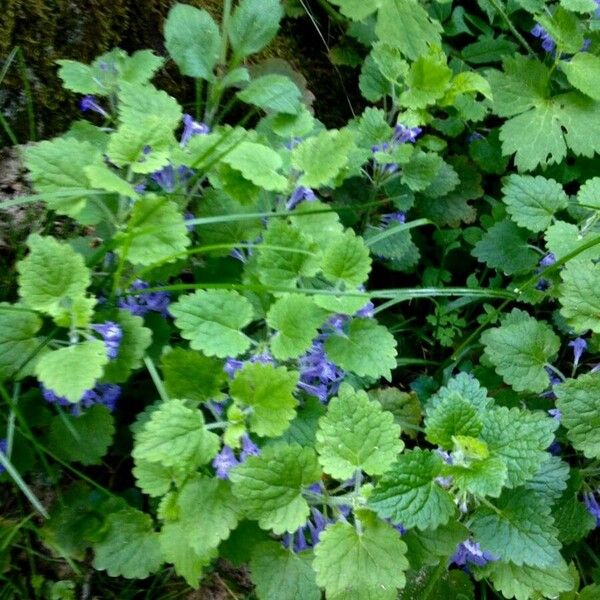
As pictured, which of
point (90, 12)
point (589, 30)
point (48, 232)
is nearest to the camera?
point (48, 232)

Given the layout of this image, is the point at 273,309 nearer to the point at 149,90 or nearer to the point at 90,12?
the point at 149,90

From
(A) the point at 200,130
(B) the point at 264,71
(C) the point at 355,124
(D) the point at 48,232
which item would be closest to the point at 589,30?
(C) the point at 355,124

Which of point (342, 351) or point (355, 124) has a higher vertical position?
point (355, 124)

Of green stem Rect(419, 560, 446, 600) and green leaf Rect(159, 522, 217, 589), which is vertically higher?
green leaf Rect(159, 522, 217, 589)

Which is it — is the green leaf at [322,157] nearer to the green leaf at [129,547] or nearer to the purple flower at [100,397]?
the purple flower at [100,397]

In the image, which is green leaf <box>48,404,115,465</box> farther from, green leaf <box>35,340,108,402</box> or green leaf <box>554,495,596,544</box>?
green leaf <box>554,495,596,544</box>

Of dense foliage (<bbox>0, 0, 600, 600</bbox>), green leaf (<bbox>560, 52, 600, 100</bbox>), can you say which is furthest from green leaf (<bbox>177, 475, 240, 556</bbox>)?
green leaf (<bbox>560, 52, 600, 100</bbox>)

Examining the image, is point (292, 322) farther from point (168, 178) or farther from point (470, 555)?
point (470, 555)
